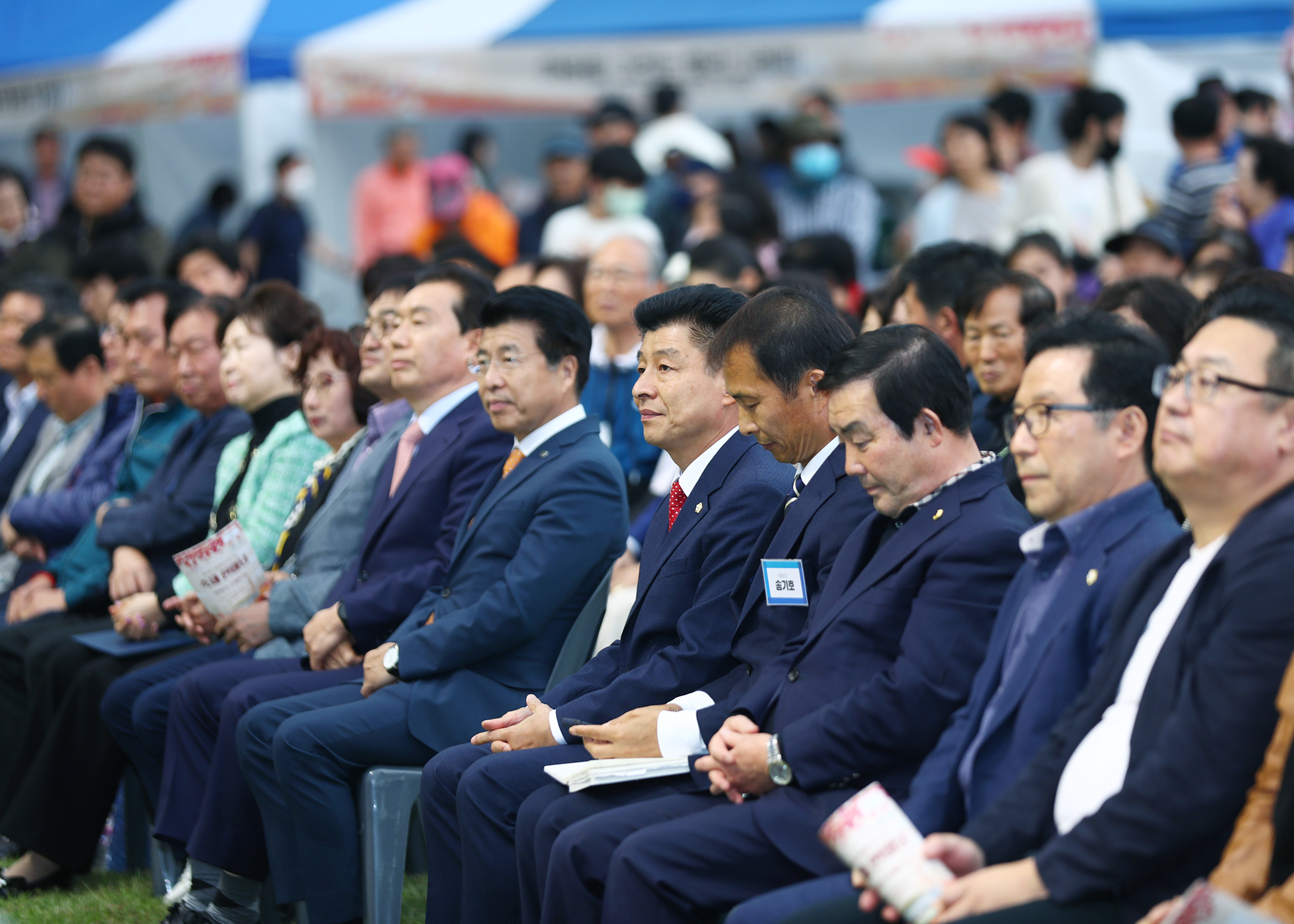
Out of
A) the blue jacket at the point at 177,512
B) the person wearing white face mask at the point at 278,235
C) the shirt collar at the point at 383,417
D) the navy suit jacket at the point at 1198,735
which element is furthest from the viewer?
the person wearing white face mask at the point at 278,235

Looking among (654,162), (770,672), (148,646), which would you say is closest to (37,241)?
(654,162)

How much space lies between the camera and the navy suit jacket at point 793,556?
3.22 m

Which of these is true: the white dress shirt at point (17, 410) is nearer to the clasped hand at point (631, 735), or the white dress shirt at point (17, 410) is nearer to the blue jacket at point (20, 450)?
the blue jacket at point (20, 450)

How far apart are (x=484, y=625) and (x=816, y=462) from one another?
102 centimetres

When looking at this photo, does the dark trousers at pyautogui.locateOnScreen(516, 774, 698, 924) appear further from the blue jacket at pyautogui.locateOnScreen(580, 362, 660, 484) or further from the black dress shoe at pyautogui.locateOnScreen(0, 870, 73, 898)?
the blue jacket at pyautogui.locateOnScreen(580, 362, 660, 484)

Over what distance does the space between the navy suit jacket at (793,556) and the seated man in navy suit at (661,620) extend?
0.22ft

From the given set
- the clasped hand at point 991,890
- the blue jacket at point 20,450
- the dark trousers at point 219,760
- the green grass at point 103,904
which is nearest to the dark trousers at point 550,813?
the clasped hand at point 991,890

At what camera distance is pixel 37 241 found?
356 inches

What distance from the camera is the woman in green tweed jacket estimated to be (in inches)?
197

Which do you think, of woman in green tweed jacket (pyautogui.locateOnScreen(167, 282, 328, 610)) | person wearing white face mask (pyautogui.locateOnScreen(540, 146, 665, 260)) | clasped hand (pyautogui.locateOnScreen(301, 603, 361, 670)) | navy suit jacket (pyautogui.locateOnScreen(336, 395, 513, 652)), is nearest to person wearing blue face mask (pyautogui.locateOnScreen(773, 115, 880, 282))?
person wearing white face mask (pyautogui.locateOnScreen(540, 146, 665, 260))

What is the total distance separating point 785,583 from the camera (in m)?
3.24

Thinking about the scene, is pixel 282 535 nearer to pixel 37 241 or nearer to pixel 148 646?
pixel 148 646

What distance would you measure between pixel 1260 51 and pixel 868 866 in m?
7.97

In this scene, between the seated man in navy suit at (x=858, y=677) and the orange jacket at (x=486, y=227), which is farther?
the orange jacket at (x=486, y=227)
